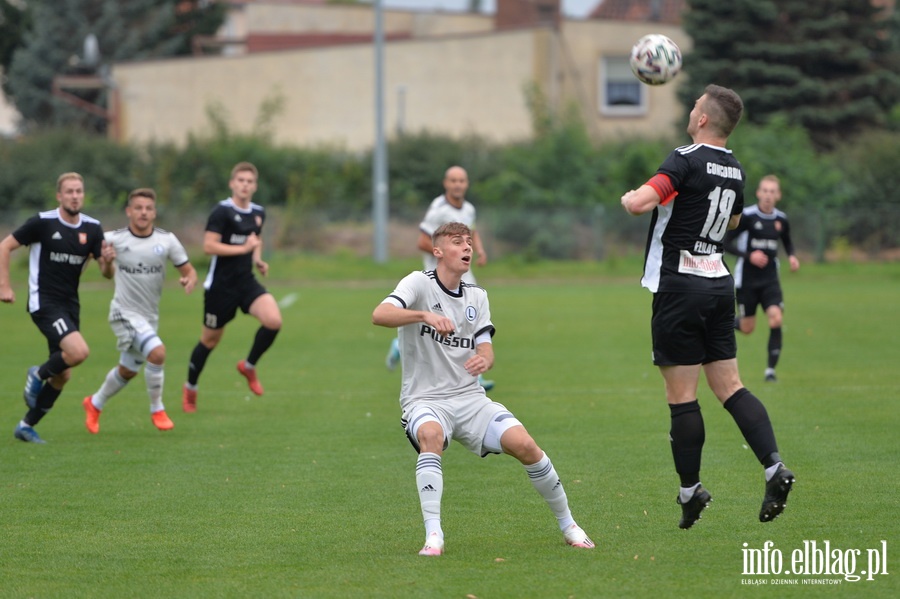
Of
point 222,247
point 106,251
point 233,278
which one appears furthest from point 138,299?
point 233,278

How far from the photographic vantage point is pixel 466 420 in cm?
622

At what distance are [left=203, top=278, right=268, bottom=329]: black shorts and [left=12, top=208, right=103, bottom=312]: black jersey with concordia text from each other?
1.75 m

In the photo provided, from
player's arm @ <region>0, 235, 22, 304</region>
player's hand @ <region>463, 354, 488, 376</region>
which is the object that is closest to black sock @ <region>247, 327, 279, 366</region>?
player's arm @ <region>0, 235, 22, 304</region>

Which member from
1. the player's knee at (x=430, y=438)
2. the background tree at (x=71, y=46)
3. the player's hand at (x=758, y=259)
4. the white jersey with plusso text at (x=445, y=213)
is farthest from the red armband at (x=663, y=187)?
the background tree at (x=71, y=46)

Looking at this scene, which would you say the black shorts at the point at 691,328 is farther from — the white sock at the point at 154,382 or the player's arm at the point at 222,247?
the player's arm at the point at 222,247

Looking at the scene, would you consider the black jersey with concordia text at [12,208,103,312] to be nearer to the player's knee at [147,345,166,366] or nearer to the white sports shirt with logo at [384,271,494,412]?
the player's knee at [147,345,166,366]

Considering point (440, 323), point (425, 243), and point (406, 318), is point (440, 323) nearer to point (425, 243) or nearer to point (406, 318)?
point (406, 318)

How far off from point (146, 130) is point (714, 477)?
45.0 m

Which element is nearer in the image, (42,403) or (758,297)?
(42,403)

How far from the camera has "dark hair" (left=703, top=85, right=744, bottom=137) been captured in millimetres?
6145

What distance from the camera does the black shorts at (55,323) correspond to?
374 inches

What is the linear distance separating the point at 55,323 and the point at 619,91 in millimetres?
41770

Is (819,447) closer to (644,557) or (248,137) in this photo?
(644,557)

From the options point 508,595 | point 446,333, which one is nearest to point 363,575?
point 508,595
